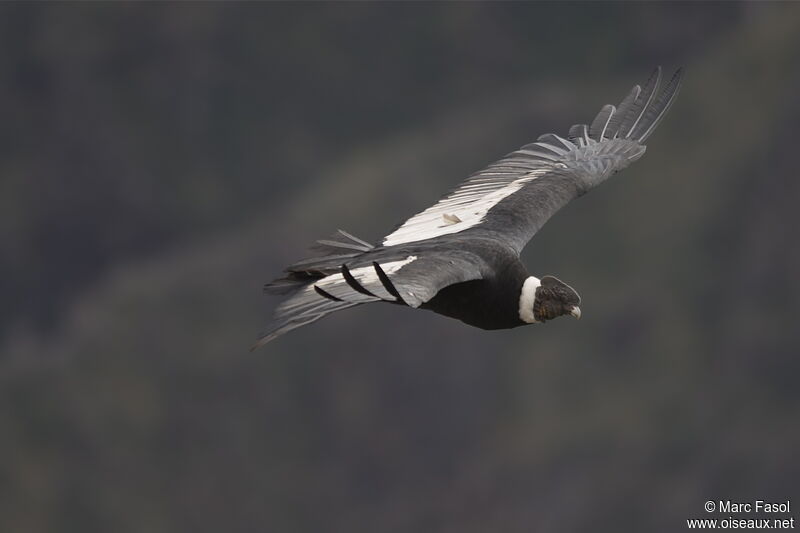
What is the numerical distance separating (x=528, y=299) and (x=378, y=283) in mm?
2236

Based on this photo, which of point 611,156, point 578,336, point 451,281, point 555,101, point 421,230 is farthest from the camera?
point 555,101

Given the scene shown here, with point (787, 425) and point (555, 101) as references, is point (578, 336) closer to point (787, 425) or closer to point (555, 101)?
point (787, 425)

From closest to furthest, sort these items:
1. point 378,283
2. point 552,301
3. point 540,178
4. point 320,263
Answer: point 378,283 < point 320,263 < point 552,301 < point 540,178

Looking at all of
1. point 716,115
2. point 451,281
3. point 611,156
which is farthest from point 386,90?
point 451,281

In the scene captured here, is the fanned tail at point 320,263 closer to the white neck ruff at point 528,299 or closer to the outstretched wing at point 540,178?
the outstretched wing at point 540,178

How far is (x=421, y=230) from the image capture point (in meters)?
15.3

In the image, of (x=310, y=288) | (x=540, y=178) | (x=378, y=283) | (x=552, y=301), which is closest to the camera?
(x=378, y=283)

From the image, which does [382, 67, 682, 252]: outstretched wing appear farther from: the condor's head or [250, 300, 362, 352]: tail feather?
[250, 300, 362, 352]: tail feather

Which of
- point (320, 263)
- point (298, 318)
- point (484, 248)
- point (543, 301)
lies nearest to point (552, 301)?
point (543, 301)

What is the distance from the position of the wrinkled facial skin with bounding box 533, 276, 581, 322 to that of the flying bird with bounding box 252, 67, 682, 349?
1 centimetres

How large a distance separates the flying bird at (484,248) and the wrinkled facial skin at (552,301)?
0.4 inches

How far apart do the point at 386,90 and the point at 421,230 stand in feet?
166

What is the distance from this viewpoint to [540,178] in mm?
16344

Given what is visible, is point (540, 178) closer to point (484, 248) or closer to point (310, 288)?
point (484, 248)
